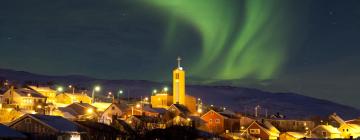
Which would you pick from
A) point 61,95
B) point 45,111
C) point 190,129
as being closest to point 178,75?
point 61,95

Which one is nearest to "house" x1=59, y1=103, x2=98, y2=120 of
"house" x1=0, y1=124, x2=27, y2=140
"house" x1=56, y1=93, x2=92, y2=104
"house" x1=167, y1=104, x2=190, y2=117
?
"house" x1=167, y1=104, x2=190, y2=117

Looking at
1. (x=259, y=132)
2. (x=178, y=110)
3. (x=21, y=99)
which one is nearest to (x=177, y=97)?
(x=178, y=110)

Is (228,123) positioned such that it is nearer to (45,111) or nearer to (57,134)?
(45,111)

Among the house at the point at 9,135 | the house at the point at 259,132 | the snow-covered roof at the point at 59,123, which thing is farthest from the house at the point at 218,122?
the house at the point at 9,135

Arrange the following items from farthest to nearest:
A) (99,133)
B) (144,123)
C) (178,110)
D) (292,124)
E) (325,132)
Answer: (292,124) → (178,110) → (325,132) → (144,123) → (99,133)

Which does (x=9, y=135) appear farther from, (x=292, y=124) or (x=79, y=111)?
(x=292, y=124)

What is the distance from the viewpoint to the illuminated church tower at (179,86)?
11412cm

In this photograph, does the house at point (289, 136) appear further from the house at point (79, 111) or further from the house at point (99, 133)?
the house at point (99, 133)

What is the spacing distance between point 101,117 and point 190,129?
105ft

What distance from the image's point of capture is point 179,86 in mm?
115500

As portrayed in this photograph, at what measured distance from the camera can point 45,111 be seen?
76.9 meters

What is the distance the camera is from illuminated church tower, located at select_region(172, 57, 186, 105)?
374 feet

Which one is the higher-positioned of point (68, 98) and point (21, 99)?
point (68, 98)

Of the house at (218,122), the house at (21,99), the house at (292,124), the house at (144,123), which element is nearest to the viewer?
the house at (144,123)
